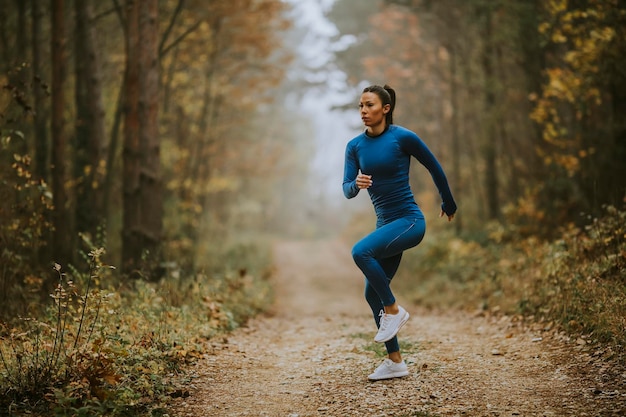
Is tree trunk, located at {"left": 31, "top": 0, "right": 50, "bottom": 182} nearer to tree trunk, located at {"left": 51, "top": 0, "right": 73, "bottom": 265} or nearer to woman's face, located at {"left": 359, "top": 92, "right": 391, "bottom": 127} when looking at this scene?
tree trunk, located at {"left": 51, "top": 0, "right": 73, "bottom": 265}

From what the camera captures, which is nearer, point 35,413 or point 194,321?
point 35,413

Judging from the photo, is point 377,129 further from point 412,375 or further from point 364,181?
point 412,375

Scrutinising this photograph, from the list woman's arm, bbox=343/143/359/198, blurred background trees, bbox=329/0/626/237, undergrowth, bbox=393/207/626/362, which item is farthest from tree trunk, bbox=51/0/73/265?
blurred background trees, bbox=329/0/626/237

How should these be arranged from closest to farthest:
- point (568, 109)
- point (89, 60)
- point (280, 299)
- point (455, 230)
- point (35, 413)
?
1. point (35, 413)
2. point (89, 60)
3. point (568, 109)
4. point (280, 299)
5. point (455, 230)

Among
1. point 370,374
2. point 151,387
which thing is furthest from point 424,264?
point 151,387

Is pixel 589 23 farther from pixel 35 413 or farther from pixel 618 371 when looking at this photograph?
pixel 35 413

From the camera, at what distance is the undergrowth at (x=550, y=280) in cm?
618

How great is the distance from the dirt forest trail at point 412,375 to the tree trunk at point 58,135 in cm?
360

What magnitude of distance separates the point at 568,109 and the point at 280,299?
8.01 metres

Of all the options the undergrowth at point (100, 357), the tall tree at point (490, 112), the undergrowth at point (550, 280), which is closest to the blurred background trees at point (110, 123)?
the undergrowth at point (100, 357)

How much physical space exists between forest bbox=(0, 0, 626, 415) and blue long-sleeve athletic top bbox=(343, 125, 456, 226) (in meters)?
2.28

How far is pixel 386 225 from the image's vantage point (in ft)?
16.8

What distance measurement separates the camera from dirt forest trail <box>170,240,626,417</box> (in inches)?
181

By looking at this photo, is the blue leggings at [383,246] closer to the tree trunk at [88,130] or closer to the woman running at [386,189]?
the woman running at [386,189]
